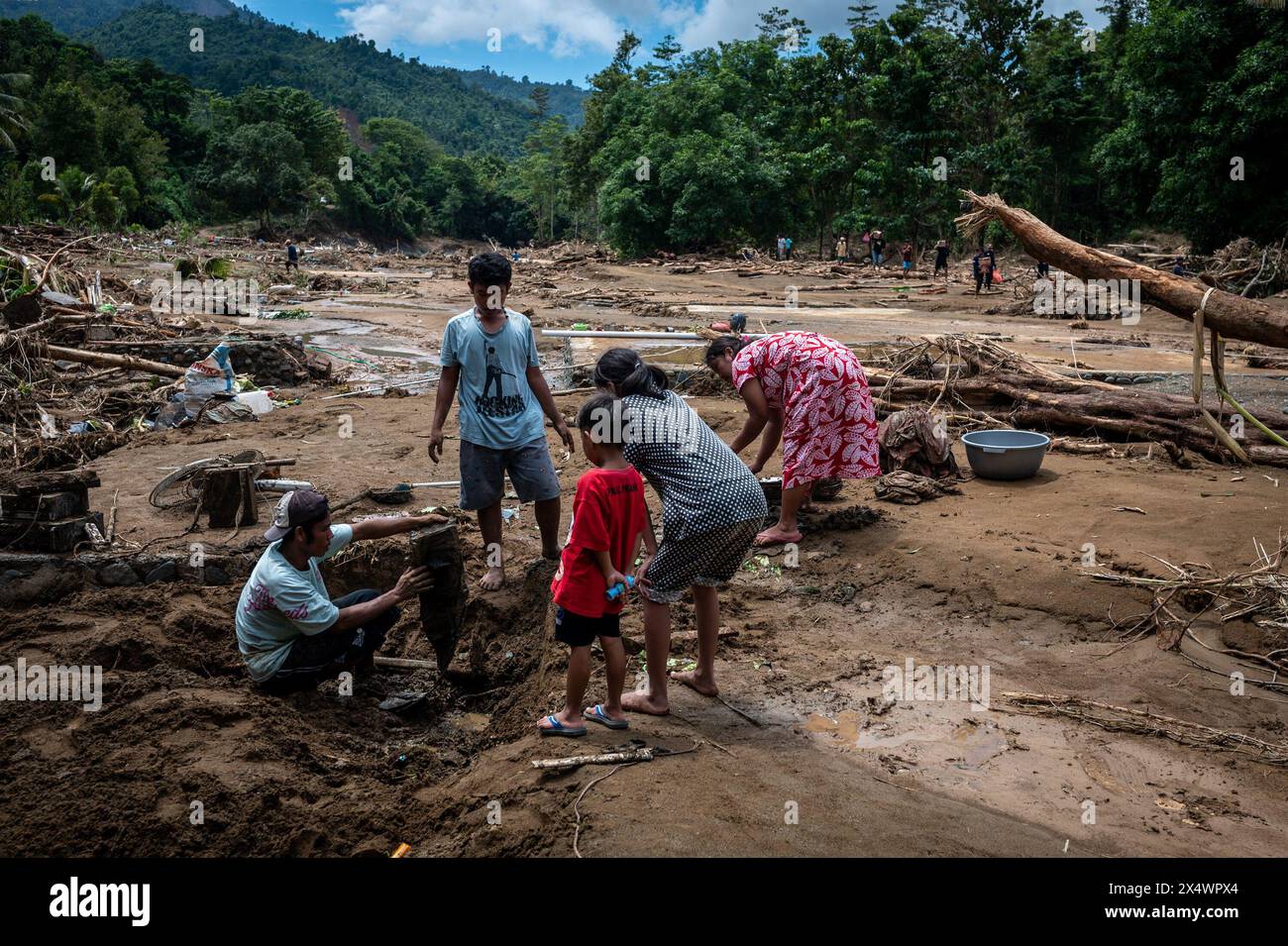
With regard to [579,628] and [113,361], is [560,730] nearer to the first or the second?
[579,628]

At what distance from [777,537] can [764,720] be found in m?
2.03

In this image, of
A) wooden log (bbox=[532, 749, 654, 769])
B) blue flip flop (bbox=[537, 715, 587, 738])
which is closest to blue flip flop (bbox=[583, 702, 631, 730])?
blue flip flop (bbox=[537, 715, 587, 738])

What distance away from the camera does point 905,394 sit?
892 cm

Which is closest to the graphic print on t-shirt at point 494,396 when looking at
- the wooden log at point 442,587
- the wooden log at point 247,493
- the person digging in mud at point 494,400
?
the person digging in mud at point 494,400

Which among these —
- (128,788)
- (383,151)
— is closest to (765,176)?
(128,788)

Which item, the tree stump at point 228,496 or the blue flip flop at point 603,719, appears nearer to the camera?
the blue flip flop at point 603,719

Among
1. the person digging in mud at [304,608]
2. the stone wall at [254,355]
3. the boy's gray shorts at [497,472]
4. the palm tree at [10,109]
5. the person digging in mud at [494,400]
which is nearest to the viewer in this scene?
the person digging in mud at [304,608]

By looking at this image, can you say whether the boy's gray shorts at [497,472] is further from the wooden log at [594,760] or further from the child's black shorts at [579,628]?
the wooden log at [594,760]

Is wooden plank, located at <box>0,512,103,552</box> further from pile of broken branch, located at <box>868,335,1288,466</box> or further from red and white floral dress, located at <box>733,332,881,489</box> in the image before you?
pile of broken branch, located at <box>868,335,1288,466</box>

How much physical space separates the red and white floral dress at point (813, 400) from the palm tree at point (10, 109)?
42327 millimetres

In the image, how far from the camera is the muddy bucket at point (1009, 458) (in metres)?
6.72

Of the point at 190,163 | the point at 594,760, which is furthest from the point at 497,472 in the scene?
the point at 190,163

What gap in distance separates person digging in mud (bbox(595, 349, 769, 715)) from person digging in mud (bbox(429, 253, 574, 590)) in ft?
4.14
